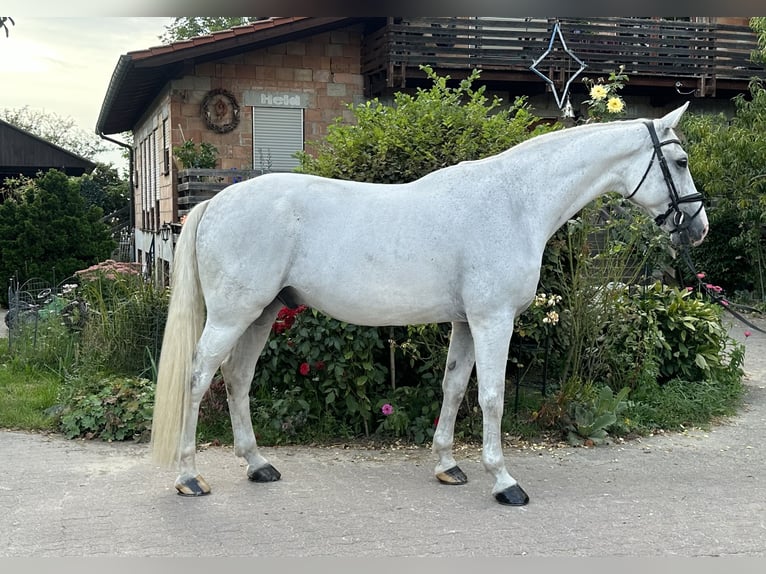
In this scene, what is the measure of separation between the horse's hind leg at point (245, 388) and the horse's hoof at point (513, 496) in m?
1.37

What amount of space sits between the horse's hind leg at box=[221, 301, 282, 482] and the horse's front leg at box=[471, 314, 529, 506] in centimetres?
128

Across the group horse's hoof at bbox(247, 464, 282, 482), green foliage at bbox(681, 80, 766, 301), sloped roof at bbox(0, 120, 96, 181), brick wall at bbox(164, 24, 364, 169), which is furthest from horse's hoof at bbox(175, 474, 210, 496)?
sloped roof at bbox(0, 120, 96, 181)

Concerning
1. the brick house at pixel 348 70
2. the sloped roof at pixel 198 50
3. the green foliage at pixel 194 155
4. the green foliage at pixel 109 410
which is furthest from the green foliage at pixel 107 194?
the green foliage at pixel 109 410

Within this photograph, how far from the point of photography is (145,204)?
62.3 feet

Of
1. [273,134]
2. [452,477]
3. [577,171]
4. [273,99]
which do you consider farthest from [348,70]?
[452,477]

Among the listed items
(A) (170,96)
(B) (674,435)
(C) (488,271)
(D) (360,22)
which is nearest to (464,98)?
(D) (360,22)

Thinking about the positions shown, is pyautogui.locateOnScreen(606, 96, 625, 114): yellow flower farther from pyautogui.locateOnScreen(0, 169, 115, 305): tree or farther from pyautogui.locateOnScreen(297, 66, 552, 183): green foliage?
pyautogui.locateOnScreen(0, 169, 115, 305): tree

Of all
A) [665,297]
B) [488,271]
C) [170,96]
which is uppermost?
[170,96]

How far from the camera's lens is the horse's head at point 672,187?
4.20 metres

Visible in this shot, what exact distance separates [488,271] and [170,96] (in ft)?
34.1

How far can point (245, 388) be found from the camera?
4.54 meters

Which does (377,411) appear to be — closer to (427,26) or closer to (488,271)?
(488,271)

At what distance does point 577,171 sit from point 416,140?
65.0 inches

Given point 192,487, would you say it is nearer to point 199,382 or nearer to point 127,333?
point 199,382
